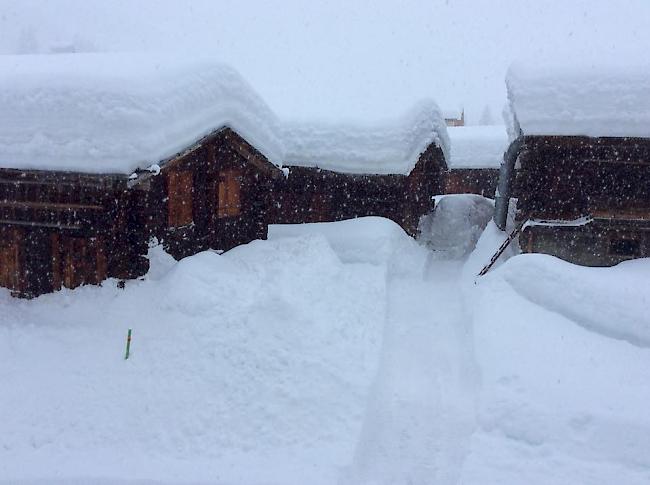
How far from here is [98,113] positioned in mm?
9047

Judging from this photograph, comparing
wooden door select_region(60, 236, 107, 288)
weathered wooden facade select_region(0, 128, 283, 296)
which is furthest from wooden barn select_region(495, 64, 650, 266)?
wooden door select_region(60, 236, 107, 288)

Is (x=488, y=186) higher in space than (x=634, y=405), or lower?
higher

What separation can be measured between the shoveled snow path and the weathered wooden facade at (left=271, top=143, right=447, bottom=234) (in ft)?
15.2

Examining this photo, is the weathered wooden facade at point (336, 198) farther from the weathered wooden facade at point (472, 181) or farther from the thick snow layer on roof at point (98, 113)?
the weathered wooden facade at point (472, 181)

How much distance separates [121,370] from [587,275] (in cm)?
→ 887

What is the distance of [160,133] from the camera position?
368 inches

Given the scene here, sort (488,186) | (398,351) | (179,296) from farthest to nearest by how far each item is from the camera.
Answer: (488,186)
(398,351)
(179,296)

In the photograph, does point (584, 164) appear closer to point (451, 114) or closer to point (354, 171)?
point (354, 171)

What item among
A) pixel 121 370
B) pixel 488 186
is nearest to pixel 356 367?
pixel 121 370

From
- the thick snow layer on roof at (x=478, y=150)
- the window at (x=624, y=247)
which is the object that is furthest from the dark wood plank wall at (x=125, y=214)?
the thick snow layer on roof at (x=478, y=150)

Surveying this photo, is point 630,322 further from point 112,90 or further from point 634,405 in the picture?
point 112,90

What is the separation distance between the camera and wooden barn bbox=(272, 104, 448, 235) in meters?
15.9

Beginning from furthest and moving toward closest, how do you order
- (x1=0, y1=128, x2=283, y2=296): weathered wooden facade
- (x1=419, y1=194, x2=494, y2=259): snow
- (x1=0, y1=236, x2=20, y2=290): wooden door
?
(x1=419, y1=194, x2=494, y2=259): snow
(x1=0, y1=236, x2=20, y2=290): wooden door
(x1=0, y1=128, x2=283, y2=296): weathered wooden facade

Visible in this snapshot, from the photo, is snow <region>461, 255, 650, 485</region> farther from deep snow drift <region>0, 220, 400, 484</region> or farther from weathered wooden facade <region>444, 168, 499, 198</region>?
weathered wooden facade <region>444, 168, 499, 198</region>
